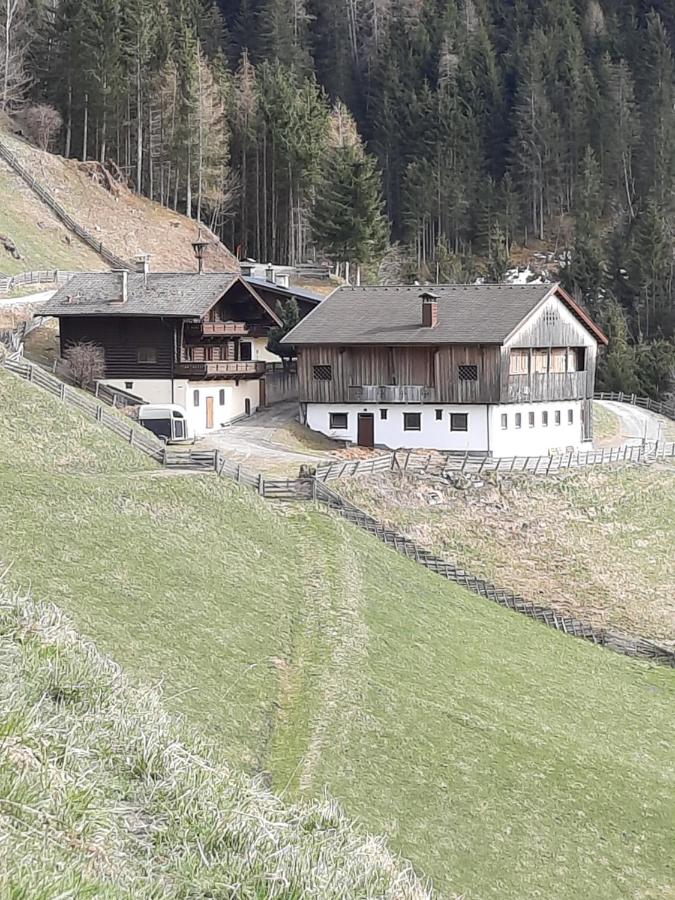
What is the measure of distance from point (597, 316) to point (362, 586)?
63.7 m

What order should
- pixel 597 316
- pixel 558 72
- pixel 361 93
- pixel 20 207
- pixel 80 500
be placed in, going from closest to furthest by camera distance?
pixel 80 500 < pixel 20 207 < pixel 597 316 < pixel 558 72 < pixel 361 93

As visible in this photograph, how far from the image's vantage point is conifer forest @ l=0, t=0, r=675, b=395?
88.8 metres

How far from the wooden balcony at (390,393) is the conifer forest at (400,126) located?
3125 cm

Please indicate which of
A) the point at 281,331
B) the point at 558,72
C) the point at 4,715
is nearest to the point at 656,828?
the point at 4,715

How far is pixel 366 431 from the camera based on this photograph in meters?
52.0

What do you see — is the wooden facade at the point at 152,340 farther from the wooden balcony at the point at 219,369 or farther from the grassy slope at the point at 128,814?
the grassy slope at the point at 128,814

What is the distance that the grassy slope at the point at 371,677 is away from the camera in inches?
801

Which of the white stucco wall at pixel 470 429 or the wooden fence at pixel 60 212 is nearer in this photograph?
the white stucco wall at pixel 470 429

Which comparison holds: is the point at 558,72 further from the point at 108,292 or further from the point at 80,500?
the point at 80,500

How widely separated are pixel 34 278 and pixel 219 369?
722 inches

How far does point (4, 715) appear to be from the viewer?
30.2 ft

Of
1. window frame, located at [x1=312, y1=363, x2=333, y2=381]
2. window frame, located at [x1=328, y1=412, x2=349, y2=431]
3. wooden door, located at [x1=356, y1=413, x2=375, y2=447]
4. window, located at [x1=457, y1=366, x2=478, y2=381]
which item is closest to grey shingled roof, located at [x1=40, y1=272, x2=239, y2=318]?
window frame, located at [x1=312, y1=363, x2=333, y2=381]

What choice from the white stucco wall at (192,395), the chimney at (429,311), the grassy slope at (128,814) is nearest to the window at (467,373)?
the chimney at (429,311)

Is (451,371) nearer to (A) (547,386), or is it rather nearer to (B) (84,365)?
(A) (547,386)
